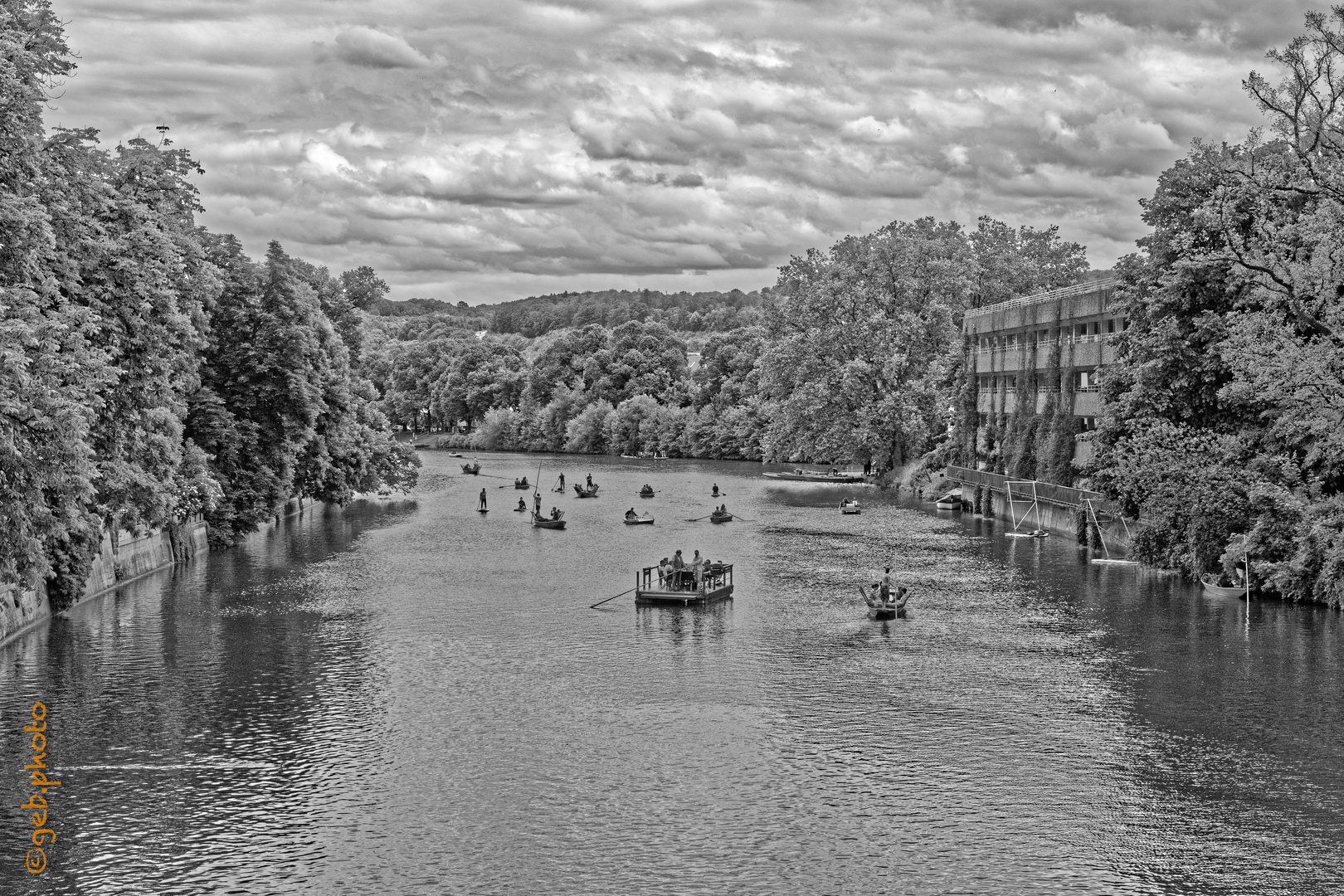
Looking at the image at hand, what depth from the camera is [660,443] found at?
178750 mm

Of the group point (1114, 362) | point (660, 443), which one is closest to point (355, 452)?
point (1114, 362)

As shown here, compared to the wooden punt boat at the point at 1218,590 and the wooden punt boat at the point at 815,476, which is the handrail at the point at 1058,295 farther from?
the wooden punt boat at the point at 815,476

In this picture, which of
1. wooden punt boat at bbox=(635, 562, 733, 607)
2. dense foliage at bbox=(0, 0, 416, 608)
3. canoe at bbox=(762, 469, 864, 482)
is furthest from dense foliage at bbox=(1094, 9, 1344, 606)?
canoe at bbox=(762, 469, 864, 482)

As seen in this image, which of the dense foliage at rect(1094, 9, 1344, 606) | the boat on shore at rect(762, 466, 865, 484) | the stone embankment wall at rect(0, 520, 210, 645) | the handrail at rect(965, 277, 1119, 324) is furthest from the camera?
the boat on shore at rect(762, 466, 865, 484)

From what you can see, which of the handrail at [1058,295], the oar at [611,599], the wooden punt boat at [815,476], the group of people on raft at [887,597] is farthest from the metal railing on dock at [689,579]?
the wooden punt boat at [815,476]

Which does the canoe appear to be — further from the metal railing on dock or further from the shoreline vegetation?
the metal railing on dock

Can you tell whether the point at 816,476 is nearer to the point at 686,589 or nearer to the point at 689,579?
the point at 689,579

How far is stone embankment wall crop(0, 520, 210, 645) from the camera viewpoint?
44031 mm

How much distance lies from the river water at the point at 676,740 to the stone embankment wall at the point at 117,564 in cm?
95

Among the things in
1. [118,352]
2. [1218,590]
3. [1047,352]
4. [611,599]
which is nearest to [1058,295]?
[1047,352]

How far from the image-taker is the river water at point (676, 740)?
2561 cm

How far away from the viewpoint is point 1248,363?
5131 centimetres

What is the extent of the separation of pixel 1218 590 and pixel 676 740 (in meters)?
29.9

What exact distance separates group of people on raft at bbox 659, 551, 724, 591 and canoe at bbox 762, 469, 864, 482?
72.6 metres
